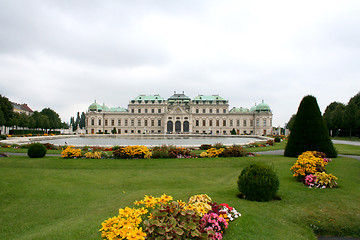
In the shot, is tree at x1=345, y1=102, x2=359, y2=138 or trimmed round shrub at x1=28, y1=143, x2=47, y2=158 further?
tree at x1=345, y1=102, x2=359, y2=138

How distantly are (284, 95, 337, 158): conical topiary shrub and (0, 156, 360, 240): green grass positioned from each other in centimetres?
276

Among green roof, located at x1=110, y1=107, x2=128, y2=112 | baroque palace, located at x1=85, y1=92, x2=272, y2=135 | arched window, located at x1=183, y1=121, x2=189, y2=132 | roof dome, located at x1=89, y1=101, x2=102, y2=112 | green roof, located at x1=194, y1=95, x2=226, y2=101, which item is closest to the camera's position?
arched window, located at x1=183, y1=121, x2=189, y2=132

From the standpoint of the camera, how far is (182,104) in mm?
102875

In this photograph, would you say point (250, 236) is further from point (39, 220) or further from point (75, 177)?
point (75, 177)

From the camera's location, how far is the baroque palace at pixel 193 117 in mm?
98312

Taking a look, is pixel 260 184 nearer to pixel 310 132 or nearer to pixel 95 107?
pixel 310 132

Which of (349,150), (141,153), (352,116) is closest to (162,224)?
(141,153)

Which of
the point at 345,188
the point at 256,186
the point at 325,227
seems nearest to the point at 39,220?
the point at 256,186

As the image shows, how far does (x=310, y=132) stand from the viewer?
17422mm

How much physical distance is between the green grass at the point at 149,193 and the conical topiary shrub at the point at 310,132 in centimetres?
276

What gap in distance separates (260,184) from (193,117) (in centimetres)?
9115

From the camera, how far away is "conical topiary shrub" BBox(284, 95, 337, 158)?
56.5 ft

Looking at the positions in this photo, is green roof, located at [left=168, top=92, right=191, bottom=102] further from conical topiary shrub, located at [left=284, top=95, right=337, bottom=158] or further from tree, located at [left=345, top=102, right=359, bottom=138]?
conical topiary shrub, located at [left=284, top=95, right=337, bottom=158]

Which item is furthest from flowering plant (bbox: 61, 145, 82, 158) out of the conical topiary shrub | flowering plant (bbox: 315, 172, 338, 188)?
the conical topiary shrub
